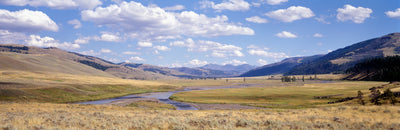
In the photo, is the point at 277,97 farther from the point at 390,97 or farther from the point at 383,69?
the point at 383,69

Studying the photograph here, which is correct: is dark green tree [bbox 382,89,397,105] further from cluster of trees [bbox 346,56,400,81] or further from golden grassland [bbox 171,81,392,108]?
cluster of trees [bbox 346,56,400,81]

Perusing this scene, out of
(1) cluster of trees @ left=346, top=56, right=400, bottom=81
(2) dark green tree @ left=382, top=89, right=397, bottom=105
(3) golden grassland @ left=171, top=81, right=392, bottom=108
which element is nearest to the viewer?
(2) dark green tree @ left=382, top=89, right=397, bottom=105

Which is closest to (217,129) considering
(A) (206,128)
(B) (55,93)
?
(A) (206,128)

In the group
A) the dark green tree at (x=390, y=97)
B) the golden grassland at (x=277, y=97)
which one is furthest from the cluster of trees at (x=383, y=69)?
the dark green tree at (x=390, y=97)

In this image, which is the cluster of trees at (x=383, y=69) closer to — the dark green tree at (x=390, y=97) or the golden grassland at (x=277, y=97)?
the golden grassland at (x=277, y=97)

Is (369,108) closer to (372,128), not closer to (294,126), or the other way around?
(372,128)

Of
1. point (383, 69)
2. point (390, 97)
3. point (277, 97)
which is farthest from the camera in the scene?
point (383, 69)

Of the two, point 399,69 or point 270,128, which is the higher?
point 399,69

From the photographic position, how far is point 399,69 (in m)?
143

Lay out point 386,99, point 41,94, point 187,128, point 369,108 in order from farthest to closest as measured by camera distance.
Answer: point 41,94 → point 386,99 → point 369,108 → point 187,128

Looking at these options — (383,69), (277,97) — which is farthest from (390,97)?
(383,69)

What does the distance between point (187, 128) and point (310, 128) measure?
1061cm

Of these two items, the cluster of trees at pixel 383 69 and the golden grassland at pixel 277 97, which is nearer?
the golden grassland at pixel 277 97

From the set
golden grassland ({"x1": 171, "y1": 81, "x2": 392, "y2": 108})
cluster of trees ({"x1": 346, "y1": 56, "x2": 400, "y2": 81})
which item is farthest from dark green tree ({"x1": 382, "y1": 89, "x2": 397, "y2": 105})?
cluster of trees ({"x1": 346, "y1": 56, "x2": 400, "y2": 81})
